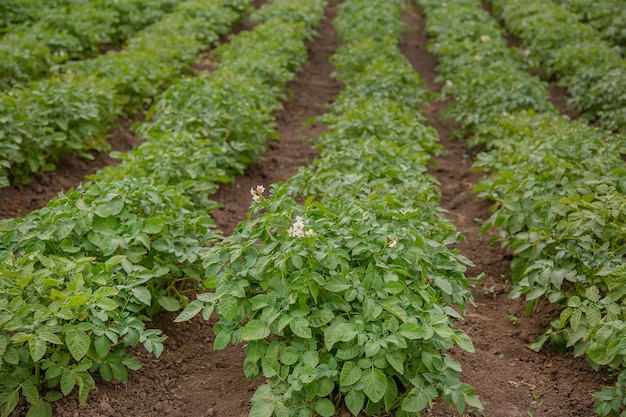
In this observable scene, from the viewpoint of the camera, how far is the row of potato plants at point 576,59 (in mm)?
6852

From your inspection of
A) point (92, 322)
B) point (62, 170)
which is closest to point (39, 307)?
point (92, 322)

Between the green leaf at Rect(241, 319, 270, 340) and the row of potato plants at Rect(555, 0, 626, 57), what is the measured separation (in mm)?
8716

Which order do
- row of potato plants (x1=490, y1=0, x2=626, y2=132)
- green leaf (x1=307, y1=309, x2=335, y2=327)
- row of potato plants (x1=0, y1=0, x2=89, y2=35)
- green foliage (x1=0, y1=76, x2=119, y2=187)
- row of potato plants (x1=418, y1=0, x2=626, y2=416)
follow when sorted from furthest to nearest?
row of potato plants (x1=0, y1=0, x2=89, y2=35), row of potato plants (x1=490, y1=0, x2=626, y2=132), green foliage (x1=0, y1=76, x2=119, y2=187), row of potato plants (x1=418, y1=0, x2=626, y2=416), green leaf (x1=307, y1=309, x2=335, y2=327)

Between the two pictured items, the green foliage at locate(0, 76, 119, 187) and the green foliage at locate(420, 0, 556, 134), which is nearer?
the green foliage at locate(0, 76, 119, 187)

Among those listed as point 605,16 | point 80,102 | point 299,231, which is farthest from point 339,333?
point 605,16

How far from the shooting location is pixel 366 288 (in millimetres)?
2816

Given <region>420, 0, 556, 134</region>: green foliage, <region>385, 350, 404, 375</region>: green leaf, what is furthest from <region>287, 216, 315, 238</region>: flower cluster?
<region>420, 0, 556, 134</region>: green foliage

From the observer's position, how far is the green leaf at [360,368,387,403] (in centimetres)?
250

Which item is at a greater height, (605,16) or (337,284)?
(337,284)

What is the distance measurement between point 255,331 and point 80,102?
3.83 meters

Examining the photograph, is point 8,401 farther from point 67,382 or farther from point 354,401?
point 354,401

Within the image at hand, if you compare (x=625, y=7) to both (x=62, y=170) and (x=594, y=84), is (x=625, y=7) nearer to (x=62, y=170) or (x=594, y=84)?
(x=594, y=84)

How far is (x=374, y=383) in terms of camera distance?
2.52m

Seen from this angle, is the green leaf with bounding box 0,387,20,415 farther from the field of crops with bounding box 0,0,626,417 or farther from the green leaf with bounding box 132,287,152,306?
the green leaf with bounding box 132,287,152,306
